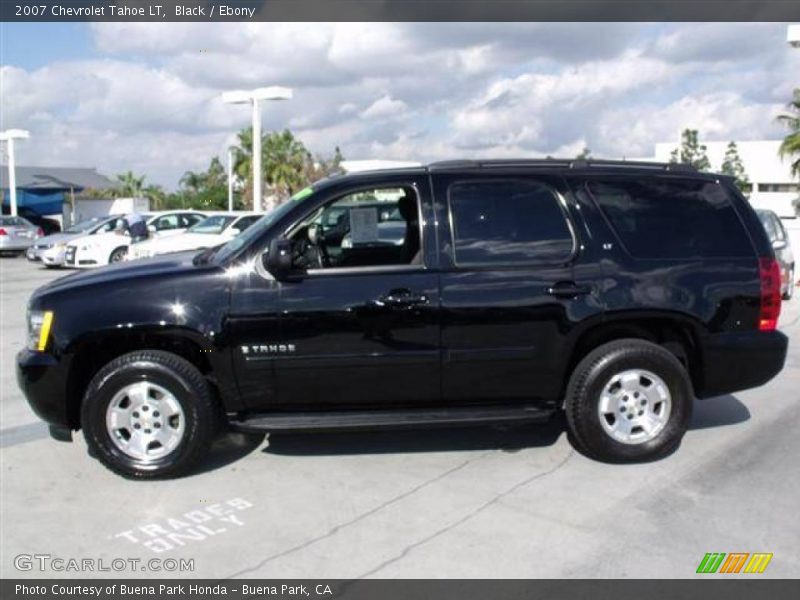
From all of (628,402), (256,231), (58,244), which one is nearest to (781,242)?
(628,402)

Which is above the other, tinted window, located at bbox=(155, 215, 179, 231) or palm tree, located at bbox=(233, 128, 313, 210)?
palm tree, located at bbox=(233, 128, 313, 210)

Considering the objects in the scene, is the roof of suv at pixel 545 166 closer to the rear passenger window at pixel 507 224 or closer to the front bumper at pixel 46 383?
the rear passenger window at pixel 507 224

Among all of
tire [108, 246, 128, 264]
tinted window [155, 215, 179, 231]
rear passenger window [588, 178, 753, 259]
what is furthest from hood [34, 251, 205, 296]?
tinted window [155, 215, 179, 231]

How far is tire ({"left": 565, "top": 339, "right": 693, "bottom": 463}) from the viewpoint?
5160 millimetres

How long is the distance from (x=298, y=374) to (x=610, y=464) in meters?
2.15

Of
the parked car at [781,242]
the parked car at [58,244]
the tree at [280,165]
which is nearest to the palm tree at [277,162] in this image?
the tree at [280,165]

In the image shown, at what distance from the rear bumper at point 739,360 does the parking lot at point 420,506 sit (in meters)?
0.50

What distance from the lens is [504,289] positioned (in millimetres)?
5020

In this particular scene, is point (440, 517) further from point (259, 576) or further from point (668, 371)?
point (668, 371)

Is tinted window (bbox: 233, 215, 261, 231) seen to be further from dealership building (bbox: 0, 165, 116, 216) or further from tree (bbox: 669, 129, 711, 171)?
tree (bbox: 669, 129, 711, 171)

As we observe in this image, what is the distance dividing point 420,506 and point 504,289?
144cm

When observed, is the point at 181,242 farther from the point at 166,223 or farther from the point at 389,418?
the point at 389,418

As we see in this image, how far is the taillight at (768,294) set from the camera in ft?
17.4

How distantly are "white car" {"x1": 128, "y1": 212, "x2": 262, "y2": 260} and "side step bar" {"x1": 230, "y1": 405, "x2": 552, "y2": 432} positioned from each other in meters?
11.6
